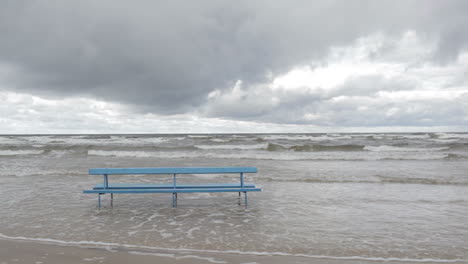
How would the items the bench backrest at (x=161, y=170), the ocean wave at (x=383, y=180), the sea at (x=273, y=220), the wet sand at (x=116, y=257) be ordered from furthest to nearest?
the ocean wave at (x=383, y=180) → the bench backrest at (x=161, y=170) → the sea at (x=273, y=220) → the wet sand at (x=116, y=257)

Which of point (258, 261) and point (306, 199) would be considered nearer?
point (258, 261)

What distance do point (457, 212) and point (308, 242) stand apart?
4530 millimetres

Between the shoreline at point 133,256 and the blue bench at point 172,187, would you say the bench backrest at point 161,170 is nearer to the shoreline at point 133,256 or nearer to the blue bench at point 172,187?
the blue bench at point 172,187

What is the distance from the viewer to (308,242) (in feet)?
16.6

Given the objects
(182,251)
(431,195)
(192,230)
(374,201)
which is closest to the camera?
(182,251)

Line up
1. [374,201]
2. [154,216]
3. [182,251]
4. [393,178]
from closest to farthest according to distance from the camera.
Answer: [182,251], [154,216], [374,201], [393,178]

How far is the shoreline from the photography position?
167 inches

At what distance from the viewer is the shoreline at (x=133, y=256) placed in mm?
4254

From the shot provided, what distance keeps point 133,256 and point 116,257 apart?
0.24 meters

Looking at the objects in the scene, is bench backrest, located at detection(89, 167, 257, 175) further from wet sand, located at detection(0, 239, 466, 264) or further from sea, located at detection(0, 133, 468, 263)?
wet sand, located at detection(0, 239, 466, 264)

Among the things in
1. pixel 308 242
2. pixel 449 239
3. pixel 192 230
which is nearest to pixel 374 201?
pixel 449 239

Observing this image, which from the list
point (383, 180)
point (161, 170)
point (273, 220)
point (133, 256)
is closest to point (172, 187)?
point (161, 170)

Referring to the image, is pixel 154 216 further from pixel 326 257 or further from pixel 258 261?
pixel 326 257

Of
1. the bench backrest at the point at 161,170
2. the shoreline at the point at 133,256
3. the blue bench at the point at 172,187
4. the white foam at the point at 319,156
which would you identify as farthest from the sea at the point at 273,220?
the white foam at the point at 319,156
